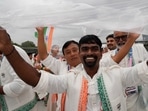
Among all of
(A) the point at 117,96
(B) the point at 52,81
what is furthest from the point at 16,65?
(A) the point at 117,96

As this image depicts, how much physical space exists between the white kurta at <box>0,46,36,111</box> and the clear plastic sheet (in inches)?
48.5

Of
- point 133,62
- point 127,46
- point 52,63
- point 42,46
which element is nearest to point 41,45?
point 42,46

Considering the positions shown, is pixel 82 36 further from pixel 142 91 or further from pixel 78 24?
pixel 142 91

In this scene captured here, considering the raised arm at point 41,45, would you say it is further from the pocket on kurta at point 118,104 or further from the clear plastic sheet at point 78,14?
the pocket on kurta at point 118,104

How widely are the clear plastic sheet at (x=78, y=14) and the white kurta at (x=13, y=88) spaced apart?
4.04ft

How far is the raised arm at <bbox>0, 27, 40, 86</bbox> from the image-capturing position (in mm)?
2652

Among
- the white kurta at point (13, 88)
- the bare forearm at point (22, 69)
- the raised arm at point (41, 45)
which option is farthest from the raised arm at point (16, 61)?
the white kurta at point (13, 88)

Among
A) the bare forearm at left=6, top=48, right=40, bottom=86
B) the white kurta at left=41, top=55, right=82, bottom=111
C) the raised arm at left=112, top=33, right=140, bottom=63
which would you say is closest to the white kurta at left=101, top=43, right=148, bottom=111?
the raised arm at left=112, top=33, right=140, bottom=63

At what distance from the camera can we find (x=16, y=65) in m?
2.76

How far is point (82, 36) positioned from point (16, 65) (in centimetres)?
70

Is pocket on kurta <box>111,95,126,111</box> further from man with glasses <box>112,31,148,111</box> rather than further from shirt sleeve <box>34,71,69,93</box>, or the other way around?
man with glasses <box>112,31,148,111</box>

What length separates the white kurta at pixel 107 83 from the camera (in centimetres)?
297

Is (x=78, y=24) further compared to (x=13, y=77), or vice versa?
(x=13, y=77)

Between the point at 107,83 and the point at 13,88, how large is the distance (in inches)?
52.2
